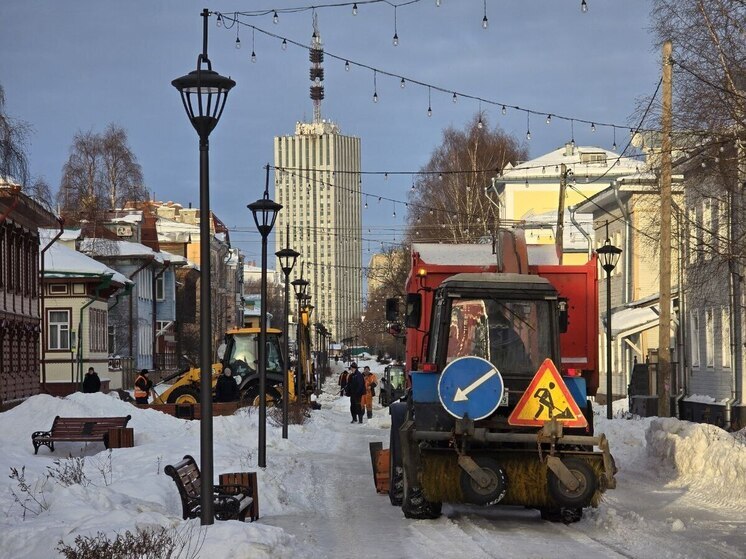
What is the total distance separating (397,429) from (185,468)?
3.12 metres

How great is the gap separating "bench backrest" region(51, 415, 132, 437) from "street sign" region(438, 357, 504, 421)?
1212 centimetres

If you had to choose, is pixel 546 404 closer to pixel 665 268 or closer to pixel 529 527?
pixel 529 527

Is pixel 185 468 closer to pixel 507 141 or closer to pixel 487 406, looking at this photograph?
pixel 487 406

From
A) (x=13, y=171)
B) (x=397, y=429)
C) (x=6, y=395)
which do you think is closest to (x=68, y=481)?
(x=397, y=429)

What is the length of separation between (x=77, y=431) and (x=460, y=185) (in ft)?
140

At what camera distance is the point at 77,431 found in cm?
2489

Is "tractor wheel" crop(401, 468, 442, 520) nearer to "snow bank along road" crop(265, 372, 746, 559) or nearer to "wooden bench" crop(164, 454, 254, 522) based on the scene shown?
"snow bank along road" crop(265, 372, 746, 559)

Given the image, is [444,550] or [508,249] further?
[508,249]

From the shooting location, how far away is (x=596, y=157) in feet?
231

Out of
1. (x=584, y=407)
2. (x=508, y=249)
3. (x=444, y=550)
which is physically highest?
(x=508, y=249)

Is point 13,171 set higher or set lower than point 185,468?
higher

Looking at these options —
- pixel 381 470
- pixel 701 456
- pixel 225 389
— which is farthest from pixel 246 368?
pixel 381 470

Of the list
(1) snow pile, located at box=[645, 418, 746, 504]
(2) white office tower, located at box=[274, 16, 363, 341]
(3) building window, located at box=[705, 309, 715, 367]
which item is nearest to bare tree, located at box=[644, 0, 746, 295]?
(1) snow pile, located at box=[645, 418, 746, 504]

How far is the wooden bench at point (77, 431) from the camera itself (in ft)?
79.5
